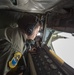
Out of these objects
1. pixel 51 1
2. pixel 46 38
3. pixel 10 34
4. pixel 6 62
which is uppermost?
pixel 51 1

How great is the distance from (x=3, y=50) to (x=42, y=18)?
0.55 meters

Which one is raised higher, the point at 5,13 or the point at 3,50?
the point at 5,13

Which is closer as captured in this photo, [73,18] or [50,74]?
[73,18]

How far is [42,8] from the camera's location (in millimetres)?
1130

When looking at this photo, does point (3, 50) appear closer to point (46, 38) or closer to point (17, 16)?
point (17, 16)

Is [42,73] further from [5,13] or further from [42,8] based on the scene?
[5,13]

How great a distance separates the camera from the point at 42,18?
136cm

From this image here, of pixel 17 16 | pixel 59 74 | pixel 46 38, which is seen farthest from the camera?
pixel 46 38

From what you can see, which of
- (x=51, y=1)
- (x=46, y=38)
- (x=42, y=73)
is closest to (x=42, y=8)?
(x=51, y=1)

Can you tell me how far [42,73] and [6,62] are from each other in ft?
1.48

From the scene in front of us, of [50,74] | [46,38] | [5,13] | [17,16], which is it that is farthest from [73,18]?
[46,38]

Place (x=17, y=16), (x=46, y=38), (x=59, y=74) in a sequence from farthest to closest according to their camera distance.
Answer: (x=46, y=38) → (x=17, y=16) → (x=59, y=74)

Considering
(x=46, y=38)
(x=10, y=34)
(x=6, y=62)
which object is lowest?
(x=46, y=38)

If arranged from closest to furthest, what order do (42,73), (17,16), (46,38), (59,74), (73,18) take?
1. (73,18)
2. (59,74)
3. (42,73)
4. (17,16)
5. (46,38)
